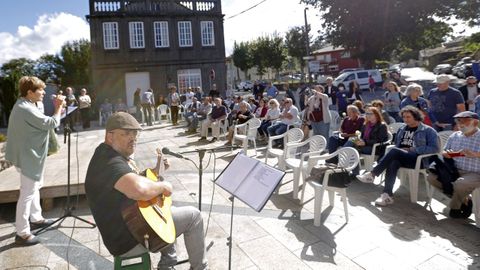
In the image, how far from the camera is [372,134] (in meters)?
5.85

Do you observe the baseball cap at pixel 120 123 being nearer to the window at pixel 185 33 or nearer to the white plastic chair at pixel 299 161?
the white plastic chair at pixel 299 161

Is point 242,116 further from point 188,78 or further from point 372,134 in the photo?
point 188,78

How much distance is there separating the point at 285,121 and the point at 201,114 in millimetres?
4287

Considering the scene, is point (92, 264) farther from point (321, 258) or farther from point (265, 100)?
point (265, 100)

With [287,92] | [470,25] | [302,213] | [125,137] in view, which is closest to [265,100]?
[287,92]

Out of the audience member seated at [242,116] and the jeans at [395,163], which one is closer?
the jeans at [395,163]

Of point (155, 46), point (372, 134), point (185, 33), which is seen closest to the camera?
point (372, 134)

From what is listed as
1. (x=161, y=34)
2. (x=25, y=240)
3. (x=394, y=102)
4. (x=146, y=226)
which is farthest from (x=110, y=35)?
(x=146, y=226)

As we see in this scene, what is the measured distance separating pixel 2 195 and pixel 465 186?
5.79m

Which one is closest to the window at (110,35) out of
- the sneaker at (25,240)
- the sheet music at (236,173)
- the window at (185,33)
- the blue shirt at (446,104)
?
the window at (185,33)

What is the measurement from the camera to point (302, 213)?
4570 mm

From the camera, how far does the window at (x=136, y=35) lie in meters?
22.7

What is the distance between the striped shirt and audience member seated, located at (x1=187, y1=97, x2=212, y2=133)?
8.62m

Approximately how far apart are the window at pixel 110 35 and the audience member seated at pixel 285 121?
1694 cm
